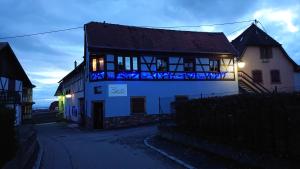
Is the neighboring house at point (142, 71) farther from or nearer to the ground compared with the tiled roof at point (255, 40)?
nearer to the ground

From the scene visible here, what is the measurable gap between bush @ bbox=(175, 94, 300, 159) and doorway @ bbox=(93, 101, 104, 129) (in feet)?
53.8

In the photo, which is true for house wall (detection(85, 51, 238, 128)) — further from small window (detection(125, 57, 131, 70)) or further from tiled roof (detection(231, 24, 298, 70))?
tiled roof (detection(231, 24, 298, 70))

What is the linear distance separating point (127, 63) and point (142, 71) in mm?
1546

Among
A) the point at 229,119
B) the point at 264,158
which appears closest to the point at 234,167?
the point at 264,158

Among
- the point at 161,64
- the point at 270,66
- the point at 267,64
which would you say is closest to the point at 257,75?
the point at 267,64

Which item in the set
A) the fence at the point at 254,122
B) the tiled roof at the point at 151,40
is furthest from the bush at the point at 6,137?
the tiled roof at the point at 151,40

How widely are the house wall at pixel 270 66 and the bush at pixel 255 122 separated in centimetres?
2358

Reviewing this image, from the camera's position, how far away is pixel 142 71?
29203 mm

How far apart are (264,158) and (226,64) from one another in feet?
81.2

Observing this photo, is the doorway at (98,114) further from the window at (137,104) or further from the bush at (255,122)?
the bush at (255,122)

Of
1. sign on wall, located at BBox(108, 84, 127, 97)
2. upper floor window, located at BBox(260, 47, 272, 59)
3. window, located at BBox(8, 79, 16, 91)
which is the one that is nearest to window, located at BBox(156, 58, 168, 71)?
sign on wall, located at BBox(108, 84, 127, 97)

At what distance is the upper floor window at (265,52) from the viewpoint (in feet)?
117

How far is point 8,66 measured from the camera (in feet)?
90.1

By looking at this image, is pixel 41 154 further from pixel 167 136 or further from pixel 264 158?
pixel 264 158
